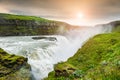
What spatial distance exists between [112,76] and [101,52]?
13941 millimetres

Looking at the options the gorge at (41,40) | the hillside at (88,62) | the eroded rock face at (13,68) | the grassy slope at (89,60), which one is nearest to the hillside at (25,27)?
the gorge at (41,40)

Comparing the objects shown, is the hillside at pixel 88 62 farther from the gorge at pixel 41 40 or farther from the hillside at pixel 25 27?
the hillside at pixel 25 27

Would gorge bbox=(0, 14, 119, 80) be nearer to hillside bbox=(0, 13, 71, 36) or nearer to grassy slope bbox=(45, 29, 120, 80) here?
hillside bbox=(0, 13, 71, 36)

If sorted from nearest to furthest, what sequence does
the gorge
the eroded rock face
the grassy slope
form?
the grassy slope
the eroded rock face
the gorge

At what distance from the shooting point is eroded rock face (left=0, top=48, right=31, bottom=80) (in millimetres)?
22125

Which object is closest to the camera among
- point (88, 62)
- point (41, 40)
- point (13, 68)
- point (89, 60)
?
point (88, 62)

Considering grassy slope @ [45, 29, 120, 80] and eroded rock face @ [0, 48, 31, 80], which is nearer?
grassy slope @ [45, 29, 120, 80]

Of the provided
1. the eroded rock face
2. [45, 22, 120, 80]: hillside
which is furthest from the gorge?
[45, 22, 120, 80]: hillside

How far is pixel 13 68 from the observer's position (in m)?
23.4

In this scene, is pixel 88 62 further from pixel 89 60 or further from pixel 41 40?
pixel 41 40

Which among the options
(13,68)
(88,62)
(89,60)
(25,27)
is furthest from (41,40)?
(88,62)

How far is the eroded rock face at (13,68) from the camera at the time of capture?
72.6ft

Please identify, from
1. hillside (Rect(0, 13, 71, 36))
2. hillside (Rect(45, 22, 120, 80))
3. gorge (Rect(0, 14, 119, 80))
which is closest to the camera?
hillside (Rect(45, 22, 120, 80))

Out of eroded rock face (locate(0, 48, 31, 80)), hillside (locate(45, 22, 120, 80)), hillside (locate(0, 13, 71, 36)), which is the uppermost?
hillside (locate(45, 22, 120, 80))
